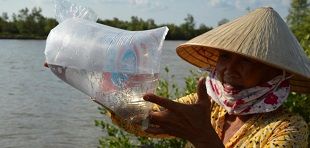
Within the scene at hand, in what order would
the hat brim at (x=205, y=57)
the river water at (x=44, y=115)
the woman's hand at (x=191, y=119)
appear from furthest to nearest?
the river water at (x=44, y=115), the hat brim at (x=205, y=57), the woman's hand at (x=191, y=119)

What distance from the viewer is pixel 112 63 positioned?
1.68 m

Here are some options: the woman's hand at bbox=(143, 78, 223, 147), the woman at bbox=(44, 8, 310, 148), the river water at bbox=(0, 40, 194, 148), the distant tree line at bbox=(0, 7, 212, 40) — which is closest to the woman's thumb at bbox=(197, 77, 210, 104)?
the woman's hand at bbox=(143, 78, 223, 147)

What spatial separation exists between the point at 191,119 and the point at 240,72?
0.37m

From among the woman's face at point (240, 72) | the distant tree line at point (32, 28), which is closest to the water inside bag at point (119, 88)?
the woman's face at point (240, 72)

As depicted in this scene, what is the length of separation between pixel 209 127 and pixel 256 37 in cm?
49

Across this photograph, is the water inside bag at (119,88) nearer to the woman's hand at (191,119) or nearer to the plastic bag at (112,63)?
the plastic bag at (112,63)

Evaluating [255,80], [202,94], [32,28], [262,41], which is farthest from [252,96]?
[32,28]

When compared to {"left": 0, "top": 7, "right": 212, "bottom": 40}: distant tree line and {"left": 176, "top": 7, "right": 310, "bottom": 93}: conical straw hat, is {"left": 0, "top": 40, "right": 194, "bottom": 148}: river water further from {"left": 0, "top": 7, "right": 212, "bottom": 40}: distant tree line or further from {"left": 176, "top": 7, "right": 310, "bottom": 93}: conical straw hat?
{"left": 0, "top": 7, "right": 212, "bottom": 40}: distant tree line

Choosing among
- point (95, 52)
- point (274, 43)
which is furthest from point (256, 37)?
point (95, 52)

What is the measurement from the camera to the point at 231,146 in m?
1.90

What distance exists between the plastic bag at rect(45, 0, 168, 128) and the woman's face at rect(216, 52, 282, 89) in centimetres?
27

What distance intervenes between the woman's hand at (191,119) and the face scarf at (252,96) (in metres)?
0.29

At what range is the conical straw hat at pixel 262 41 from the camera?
1.82 m

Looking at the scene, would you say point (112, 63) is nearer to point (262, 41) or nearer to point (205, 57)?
point (262, 41)
